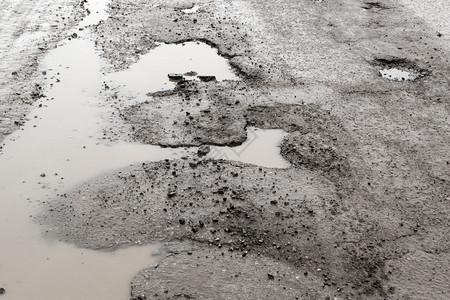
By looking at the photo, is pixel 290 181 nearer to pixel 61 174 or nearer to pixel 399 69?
pixel 61 174

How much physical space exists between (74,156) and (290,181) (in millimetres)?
2864

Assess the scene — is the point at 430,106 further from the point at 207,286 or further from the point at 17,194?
the point at 17,194

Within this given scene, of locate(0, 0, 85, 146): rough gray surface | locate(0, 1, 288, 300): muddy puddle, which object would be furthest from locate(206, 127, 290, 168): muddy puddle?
locate(0, 0, 85, 146): rough gray surface

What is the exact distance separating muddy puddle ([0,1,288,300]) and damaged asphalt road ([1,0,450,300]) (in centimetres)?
17

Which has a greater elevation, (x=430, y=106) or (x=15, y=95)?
Result: (x=15, y=95)

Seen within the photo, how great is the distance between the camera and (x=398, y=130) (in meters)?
6.45

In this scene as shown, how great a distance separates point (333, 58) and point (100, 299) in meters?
6.02

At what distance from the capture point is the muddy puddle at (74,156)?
441cm

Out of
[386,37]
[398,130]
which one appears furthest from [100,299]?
[386,37]

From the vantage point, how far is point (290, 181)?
18.0 ft

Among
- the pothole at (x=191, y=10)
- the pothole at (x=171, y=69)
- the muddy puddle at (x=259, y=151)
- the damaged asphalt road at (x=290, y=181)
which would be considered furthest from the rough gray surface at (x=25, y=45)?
the muddy puddle at (x=259, y=151)

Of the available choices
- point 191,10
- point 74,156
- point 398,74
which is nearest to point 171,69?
point 74,156

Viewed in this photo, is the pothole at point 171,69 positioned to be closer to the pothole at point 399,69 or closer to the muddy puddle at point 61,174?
the muddy puddle at point 61,174

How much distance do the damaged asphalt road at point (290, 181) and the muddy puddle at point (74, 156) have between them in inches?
6.8
